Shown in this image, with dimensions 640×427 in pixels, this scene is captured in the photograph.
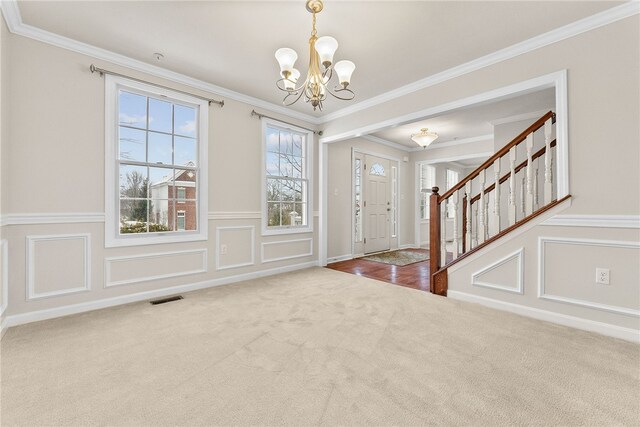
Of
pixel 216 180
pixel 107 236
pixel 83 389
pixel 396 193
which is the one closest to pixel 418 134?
pixel 396 193

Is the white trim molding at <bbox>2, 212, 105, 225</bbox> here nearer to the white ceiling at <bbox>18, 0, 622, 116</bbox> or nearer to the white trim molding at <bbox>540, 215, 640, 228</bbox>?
the white ceiling at <bbox>18, 0, 622, 116</bbox>

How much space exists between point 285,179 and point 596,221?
3639 mm

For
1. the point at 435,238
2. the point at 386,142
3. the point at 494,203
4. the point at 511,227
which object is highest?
the point at 386,142

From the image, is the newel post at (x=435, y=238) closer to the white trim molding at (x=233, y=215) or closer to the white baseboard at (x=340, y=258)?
the white baseboard at (x=340, y=258)

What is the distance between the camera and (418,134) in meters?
5.13

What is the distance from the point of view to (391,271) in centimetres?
452

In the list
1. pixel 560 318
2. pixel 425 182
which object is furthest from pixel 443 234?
pixel 425 182

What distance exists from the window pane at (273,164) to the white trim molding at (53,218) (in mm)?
2164

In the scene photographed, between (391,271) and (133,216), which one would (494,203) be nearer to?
(391,271)

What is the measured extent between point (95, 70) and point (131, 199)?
51.0 inches

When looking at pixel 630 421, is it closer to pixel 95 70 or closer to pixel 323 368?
pixel 323 368

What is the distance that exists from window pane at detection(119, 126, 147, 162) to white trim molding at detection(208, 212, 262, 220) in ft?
3.29

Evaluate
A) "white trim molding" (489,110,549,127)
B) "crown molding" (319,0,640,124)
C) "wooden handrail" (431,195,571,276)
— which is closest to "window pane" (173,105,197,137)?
"crown molding" (319,0,640,124)

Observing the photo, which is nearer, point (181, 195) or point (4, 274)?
point (4, 274)
